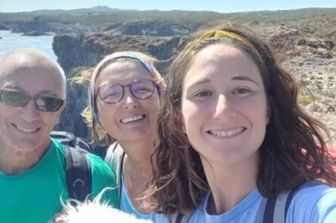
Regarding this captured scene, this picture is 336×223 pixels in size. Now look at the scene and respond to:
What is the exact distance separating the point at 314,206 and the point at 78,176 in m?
1.75

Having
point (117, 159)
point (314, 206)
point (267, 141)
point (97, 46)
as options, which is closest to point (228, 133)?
point (267, 141)

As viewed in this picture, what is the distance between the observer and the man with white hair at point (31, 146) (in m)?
3.55

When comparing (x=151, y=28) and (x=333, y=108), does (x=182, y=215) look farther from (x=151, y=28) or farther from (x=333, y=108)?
(x=151, y=28)

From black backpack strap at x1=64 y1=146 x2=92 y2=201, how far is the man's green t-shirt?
0.12ft

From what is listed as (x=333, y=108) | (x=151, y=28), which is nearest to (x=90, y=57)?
(x=151, y=28)

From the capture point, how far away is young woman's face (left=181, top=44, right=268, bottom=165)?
2.51 meters

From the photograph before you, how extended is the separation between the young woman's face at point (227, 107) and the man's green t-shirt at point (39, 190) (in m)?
1.21

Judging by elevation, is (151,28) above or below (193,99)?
below

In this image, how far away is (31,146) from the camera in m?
3.64

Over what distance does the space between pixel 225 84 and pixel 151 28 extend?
94940 mm

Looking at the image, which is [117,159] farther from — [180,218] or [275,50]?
[275,50]

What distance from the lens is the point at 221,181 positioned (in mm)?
2756

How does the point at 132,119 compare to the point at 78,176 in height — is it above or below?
above

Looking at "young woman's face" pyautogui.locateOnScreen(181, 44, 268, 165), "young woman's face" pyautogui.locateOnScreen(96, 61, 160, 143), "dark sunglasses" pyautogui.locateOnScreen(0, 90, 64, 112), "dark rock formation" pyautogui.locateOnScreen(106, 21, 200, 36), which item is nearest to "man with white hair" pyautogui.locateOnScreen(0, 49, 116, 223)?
"dark sunglasses" pyautogui.locateOnScreen(0, 90, 64, 112)
